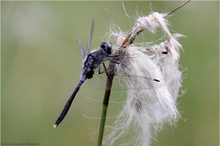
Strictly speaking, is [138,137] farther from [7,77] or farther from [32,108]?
[7,77]

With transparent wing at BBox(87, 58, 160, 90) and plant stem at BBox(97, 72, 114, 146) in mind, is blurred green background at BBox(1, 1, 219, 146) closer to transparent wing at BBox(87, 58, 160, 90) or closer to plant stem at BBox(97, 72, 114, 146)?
transparent wing at BBox(87, 58, 160, 90)

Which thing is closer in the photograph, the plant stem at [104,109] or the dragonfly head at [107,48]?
the plant stem at [104,109]

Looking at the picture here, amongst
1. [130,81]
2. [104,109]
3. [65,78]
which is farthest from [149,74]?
[65,78]

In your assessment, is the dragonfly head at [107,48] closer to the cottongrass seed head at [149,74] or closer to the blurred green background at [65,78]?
the cottongrass seed head at [149,74]

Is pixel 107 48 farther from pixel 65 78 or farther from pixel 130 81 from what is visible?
pixel 65 78

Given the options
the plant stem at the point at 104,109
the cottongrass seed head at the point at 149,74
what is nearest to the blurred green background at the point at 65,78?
the cottongrass seed head at the point at 149,74

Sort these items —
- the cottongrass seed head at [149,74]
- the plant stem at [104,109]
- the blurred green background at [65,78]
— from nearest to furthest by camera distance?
the plant stem at [104,109], the cottongrass seed head at [149,74], the blurred green background at [65,78]

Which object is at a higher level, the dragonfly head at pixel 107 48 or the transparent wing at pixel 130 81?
the dragonfly head at pixel 107 48

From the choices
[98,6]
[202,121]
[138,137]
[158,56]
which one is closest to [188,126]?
[202,121]
